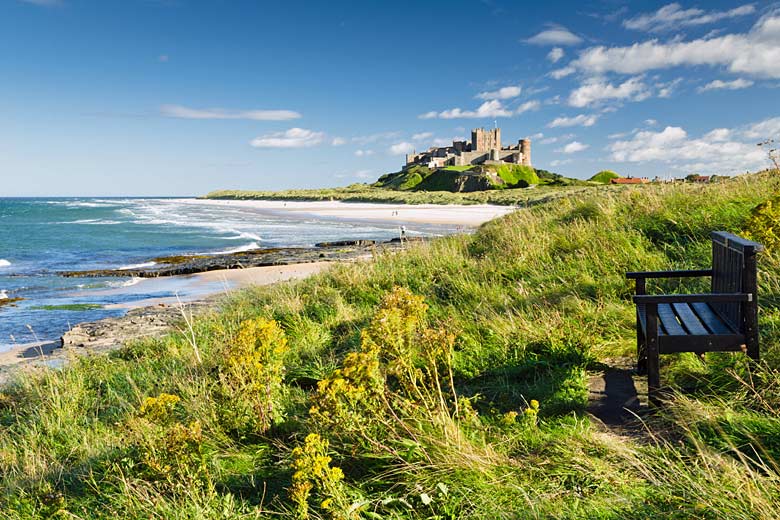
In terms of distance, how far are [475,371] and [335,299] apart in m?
3.70

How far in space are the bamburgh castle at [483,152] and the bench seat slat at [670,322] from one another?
346 ft

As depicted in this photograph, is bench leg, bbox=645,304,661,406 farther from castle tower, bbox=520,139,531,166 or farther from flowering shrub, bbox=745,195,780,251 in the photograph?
castle tower, bbox=520,139,531,166

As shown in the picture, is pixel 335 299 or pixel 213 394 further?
pixel 335 299

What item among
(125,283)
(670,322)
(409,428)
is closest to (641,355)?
(670,322)

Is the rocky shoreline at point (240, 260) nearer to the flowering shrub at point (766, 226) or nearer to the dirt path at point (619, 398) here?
the flowering shrub at point (766, 226)

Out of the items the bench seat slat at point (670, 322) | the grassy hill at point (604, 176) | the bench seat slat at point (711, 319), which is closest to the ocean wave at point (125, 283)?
the bench seat slat at point (670, 322)

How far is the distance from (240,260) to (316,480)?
21.7 meters

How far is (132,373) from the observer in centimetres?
684

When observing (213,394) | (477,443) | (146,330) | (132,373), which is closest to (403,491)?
(477,443)

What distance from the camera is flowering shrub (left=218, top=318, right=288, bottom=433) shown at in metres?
4.03

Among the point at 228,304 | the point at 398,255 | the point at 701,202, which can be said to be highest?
the point at 701,202

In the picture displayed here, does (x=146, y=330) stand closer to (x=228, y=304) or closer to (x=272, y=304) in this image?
(x=228, y=304)

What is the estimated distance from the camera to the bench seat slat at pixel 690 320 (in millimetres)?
4004

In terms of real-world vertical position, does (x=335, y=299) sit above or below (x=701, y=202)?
below
